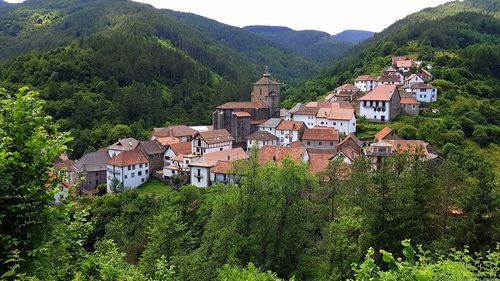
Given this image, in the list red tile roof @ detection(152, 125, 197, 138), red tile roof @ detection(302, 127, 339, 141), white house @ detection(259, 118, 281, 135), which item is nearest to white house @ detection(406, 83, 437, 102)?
red tile roof @ detection(302, 127, 339, 141)

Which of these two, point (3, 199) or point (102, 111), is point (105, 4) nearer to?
point (102, 111)

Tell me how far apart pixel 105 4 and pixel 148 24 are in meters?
56.0

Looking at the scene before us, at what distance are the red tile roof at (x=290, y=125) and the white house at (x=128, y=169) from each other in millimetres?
20304

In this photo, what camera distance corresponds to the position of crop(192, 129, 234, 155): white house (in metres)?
60.6

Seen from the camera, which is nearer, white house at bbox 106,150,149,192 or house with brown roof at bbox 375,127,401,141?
house with brown roof at bbox 375,127,401,141

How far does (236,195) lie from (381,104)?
47716 mm

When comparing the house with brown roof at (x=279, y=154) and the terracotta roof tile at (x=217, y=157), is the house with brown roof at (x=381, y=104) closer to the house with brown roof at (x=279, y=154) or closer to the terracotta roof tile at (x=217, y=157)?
the house with brown roof at (x=279, y=154)

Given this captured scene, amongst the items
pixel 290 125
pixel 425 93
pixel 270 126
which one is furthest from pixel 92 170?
pixel 425 93

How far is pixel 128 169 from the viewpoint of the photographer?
57.6m

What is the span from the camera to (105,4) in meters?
199

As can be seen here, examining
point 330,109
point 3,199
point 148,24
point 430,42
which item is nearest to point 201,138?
point 330,109

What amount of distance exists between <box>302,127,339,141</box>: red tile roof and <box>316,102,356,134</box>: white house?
4323mm

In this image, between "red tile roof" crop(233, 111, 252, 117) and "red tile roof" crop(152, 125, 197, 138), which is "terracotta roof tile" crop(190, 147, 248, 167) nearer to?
"red tile roof" crop(233, 111, 252, 117)

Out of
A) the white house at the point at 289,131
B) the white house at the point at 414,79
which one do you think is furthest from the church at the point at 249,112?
the white house at the point at 414,79
